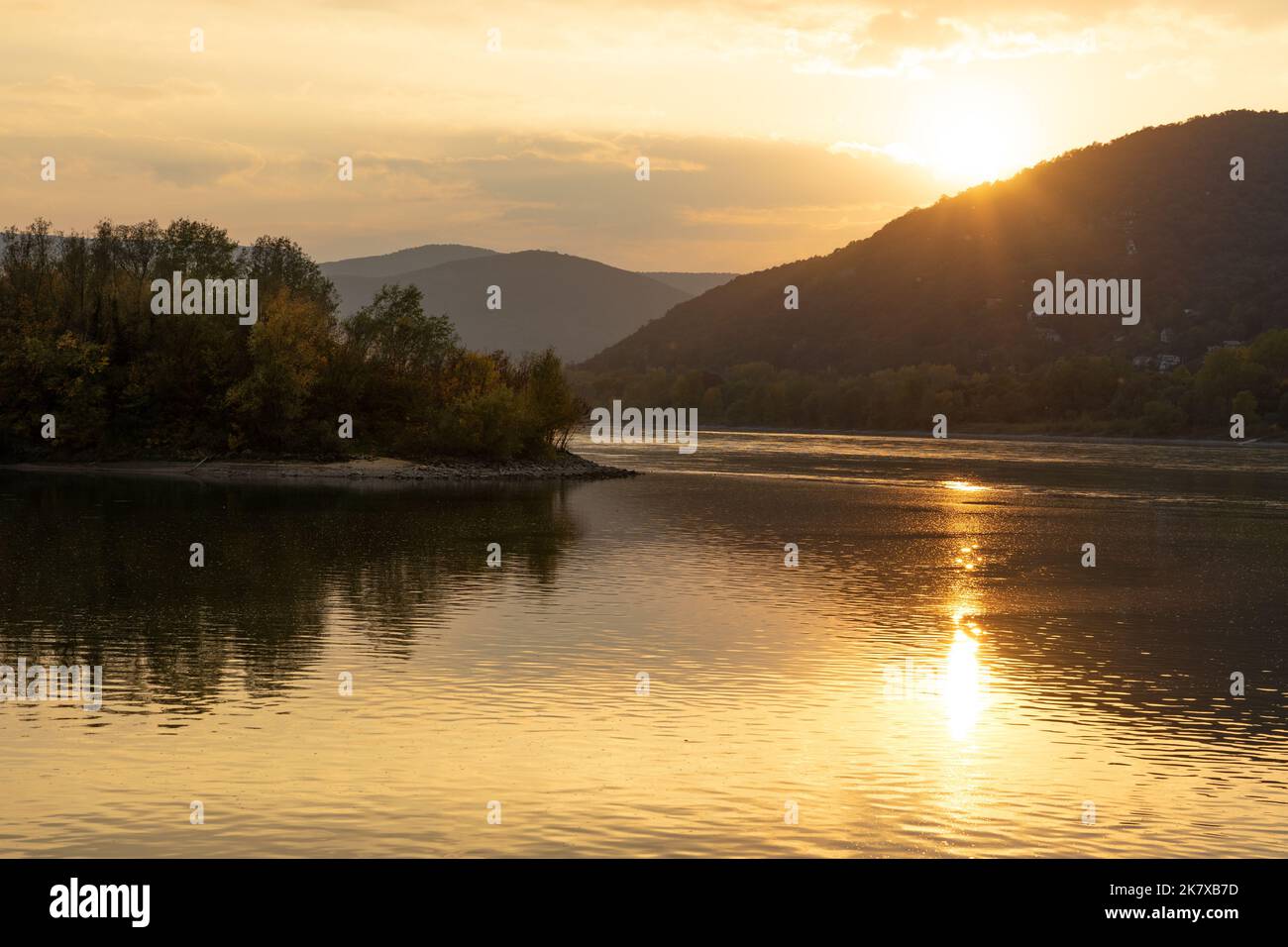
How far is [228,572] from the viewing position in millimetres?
48281

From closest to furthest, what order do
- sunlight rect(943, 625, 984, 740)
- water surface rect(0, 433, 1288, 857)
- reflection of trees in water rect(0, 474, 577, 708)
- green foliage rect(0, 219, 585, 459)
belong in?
water surface rect(0, 433, 1288, 857) < sunlight rect(943, 625, 984, 740) < reflection of trees in water rect(0, 474, 577, 708) < green foliage rect(0, 219, 585, 459)

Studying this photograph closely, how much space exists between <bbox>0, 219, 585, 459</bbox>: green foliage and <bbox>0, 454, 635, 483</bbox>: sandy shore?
1.93 meters

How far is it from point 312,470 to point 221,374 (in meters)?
12.1

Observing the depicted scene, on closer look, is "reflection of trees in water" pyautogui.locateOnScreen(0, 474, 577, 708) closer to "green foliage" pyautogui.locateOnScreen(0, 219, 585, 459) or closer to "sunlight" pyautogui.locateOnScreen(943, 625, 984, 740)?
"sunlight" pyautogui.locateOnScreen(943, 625, 984, 740)

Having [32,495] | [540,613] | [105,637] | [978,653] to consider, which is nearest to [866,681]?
[978,653]

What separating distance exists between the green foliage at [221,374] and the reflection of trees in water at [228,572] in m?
23.9

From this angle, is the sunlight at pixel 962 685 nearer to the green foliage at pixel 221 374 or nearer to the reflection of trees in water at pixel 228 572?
the reflection of trees in water at pixel 228 572

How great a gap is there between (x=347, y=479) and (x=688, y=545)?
2112 inches

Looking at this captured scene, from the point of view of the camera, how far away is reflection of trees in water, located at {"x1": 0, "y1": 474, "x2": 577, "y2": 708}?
31.9 meters

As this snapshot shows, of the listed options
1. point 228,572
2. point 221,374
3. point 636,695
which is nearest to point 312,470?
point 221,374

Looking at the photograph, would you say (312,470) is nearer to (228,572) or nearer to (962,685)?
(228,572)

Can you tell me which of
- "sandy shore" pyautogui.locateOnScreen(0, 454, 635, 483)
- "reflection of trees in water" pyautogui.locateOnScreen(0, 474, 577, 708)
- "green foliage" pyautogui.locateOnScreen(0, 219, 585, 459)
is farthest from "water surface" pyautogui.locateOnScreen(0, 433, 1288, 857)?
"green foliage" pyautogui.locateOnScreen(0, 219, 585, 459)
